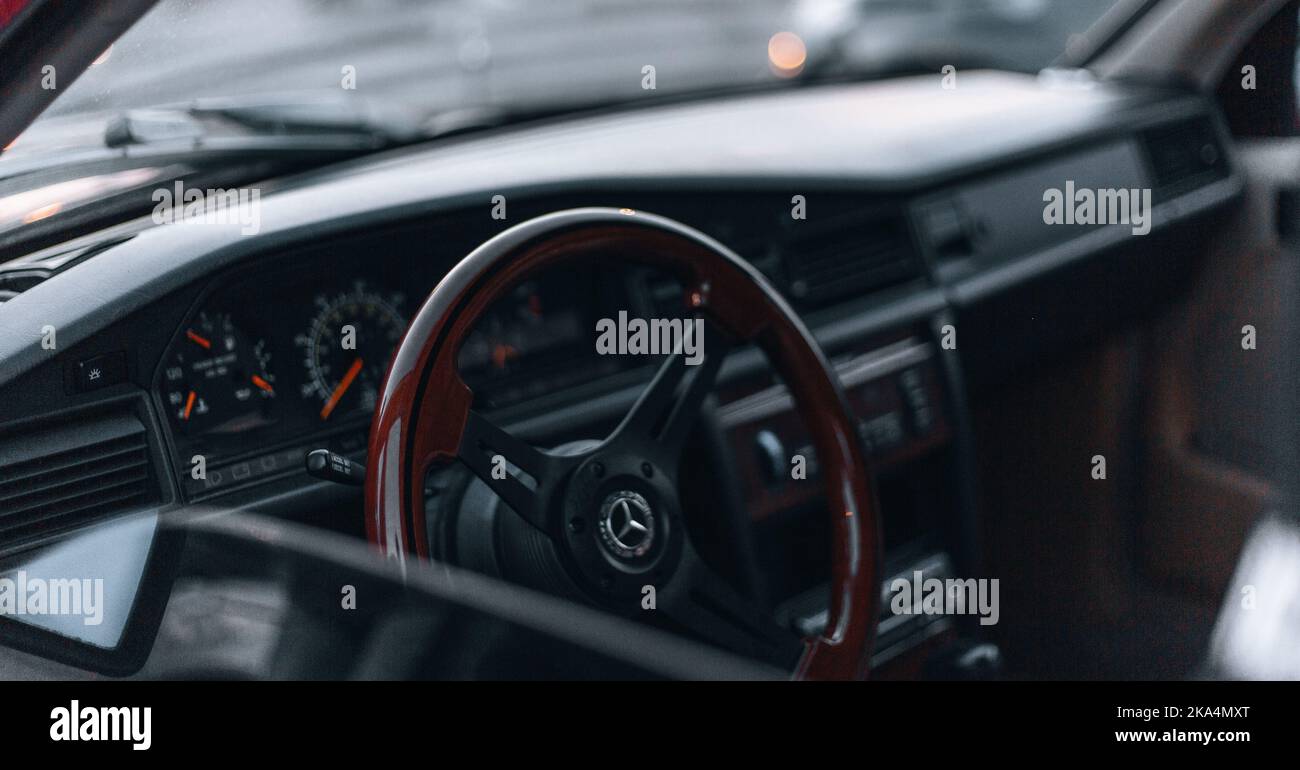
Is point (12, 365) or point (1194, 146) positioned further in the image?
point (1194, 146)

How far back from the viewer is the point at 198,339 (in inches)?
64.9

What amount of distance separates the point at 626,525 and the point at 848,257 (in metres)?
1.08

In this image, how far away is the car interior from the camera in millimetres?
1404

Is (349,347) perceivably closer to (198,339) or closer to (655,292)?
(198,339)

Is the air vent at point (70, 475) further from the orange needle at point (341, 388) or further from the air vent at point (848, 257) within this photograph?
the air vent at point (848, 257)

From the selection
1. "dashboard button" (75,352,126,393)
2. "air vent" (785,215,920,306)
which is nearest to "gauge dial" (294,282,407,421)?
"dashboard button" (75,352,126,393)

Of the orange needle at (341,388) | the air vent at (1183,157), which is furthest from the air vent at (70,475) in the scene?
the air vent at (1183,157)

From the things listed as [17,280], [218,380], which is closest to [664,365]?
[218,380]

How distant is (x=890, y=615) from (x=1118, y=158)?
1343 millimetres

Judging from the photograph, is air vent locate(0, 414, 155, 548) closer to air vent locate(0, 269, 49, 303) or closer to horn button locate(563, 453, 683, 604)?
air vent locate(0, 269, 49, 303)

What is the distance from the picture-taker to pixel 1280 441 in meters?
2.58

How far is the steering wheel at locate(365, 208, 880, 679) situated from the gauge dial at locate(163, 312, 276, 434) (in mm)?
345
